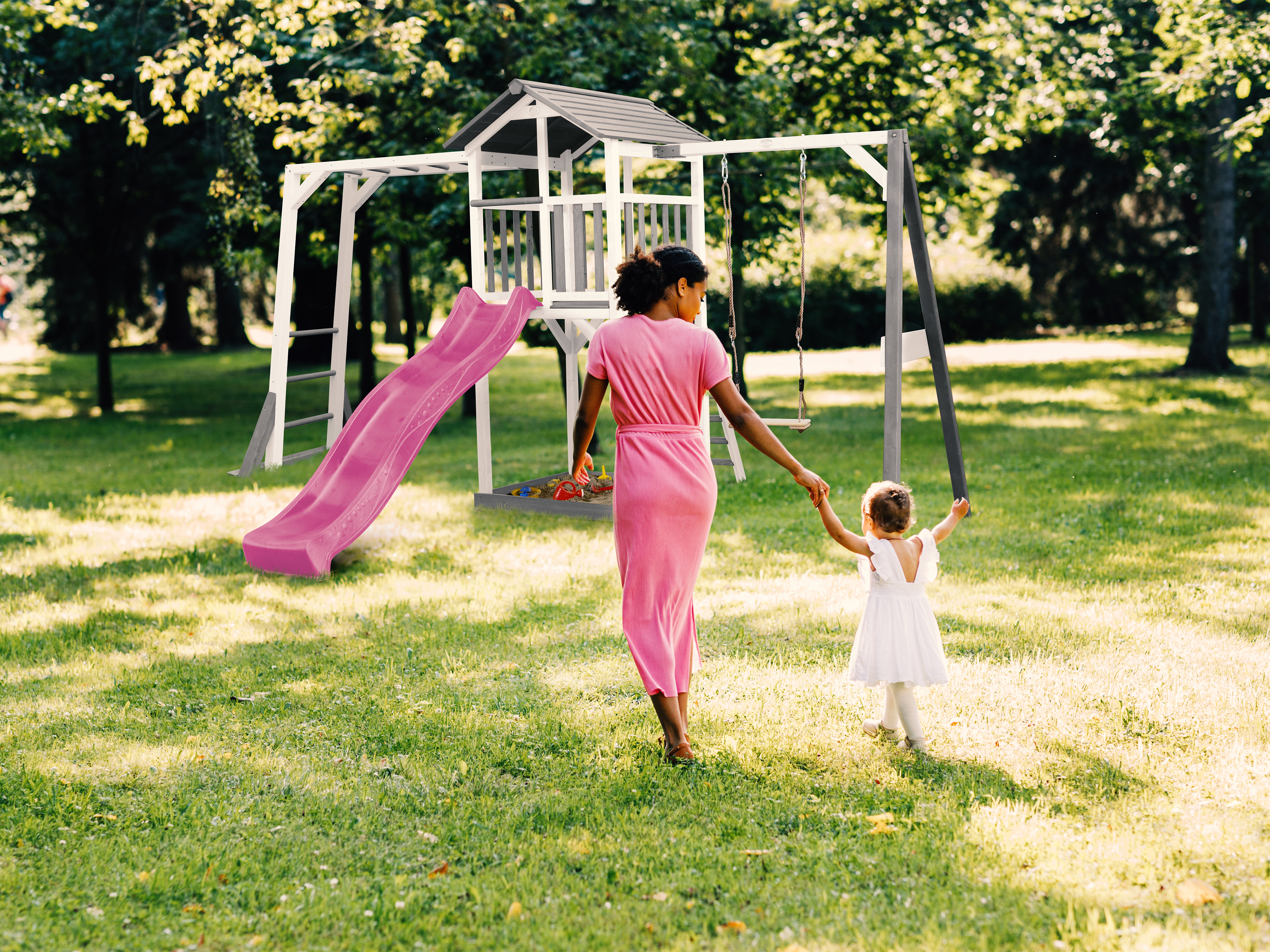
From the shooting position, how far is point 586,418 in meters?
4.79

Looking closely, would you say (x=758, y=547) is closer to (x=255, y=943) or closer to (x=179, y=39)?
(x=255, y=943)

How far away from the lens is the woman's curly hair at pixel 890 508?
471cm

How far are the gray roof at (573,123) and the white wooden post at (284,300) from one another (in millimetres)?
1319

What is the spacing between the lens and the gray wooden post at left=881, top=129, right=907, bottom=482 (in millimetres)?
6363

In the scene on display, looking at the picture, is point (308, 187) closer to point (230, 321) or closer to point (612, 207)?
point (612, 207)

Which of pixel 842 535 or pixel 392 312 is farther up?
pixel 392 312

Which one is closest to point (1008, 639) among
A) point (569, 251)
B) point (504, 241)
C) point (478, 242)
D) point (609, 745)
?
point (609, 745)

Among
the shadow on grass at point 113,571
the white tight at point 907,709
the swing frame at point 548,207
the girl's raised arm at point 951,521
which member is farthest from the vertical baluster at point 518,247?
the white tight at point 907,709

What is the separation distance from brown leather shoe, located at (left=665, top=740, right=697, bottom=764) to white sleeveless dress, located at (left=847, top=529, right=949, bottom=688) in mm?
708

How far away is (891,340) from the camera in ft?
21.1

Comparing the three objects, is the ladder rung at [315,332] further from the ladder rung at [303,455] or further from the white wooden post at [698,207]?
the white wooden post at [698,207]

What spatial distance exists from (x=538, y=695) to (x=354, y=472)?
2.95 m

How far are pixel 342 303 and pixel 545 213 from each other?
207cm

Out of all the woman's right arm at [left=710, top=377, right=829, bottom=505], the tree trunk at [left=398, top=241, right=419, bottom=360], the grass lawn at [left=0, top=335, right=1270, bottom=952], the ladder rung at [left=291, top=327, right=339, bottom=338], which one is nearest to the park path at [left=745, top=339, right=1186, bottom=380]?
the tree trunk at [left=398, top=241, right=419, bottom=360]
